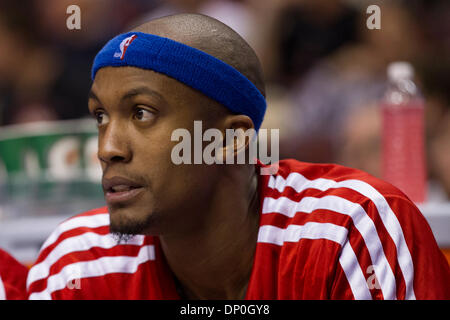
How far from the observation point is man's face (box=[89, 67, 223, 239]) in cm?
166

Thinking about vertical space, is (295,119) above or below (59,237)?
above

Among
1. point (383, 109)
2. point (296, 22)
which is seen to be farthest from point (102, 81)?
point (296, 22)

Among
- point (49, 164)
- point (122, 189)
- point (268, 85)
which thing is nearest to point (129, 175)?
point (122, 189)

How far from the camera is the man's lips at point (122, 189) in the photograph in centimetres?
166

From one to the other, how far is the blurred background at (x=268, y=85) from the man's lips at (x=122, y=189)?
0.97m

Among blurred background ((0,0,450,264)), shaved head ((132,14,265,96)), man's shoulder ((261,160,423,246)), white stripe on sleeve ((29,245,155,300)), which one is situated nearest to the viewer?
man's shoulder ((261,160,423,246))

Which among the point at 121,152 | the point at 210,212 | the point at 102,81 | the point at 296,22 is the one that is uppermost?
the point at 296,22

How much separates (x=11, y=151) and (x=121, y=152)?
1.58 m

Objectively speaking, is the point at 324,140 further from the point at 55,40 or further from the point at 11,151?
the point at 55,40

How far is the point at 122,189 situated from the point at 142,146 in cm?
12

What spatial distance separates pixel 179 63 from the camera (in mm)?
1676

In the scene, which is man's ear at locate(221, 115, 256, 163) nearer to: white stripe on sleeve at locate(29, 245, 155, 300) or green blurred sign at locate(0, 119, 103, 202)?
white stripe on sleeve at locate(29, 245, 155, 300)

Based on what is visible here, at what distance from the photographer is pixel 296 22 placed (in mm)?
3926

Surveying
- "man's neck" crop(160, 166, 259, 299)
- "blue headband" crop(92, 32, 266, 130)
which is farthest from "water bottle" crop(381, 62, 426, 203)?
"blue headband" crop(92, 32, 266, 130)
